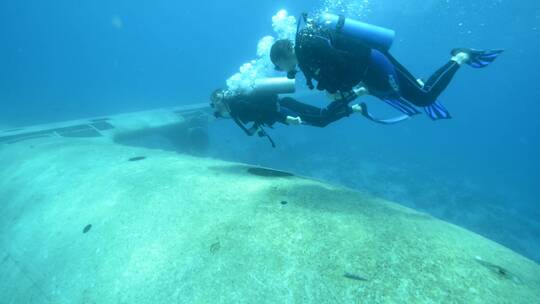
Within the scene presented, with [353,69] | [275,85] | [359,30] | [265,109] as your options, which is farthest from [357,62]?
[265,109]

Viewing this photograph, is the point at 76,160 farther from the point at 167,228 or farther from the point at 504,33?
the point at 504,33

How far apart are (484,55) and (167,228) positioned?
601 cm

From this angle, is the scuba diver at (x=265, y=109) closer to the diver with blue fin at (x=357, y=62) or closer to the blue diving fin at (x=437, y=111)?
the diver with blue fin at (x=357, y=62)

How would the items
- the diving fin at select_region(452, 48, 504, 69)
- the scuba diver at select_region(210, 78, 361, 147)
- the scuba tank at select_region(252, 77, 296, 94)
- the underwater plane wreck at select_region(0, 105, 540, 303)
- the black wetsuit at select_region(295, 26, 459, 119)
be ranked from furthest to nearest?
the diving fin at select_region(452, 48, 504, 69), the scuba diver at select_region(210, 78, 361, 147), the scuba tank at select_region(252, 77, 296, 94), the black wetsuit at select_region(295, 26, 459, 119), the underwater plane wreck at select_region(0, 105, 540, 303)

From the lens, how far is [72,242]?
12.5ft

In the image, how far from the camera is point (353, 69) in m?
4.72

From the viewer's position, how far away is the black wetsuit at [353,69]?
15.1 feet

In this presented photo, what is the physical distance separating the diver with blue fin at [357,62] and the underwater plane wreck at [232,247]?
5.63ft

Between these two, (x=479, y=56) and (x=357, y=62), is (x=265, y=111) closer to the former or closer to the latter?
(x=357, y=62)

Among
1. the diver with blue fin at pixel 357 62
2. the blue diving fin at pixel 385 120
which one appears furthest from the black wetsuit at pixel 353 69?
the blue diving fin at pixel 385 120

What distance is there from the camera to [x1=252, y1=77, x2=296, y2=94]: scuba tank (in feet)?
17.6

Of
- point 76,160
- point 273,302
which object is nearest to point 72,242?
point 273,302

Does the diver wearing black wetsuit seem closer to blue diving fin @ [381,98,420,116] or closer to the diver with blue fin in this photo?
the diver with blue fin

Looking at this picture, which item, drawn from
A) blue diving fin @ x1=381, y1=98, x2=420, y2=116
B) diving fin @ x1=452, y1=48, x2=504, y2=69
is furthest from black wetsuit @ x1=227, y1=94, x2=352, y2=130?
diving fin @ x1=452, y1=48, x2=504, y2=69
